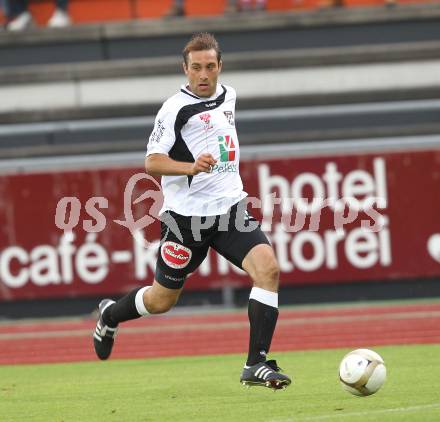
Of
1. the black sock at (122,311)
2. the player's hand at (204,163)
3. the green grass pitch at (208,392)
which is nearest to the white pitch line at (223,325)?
the green grass pitch at (208,392)

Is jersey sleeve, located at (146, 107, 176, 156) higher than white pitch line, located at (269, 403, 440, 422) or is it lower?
higher

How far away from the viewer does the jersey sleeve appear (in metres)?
8.34

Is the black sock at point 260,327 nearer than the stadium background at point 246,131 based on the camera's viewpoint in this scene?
Yes

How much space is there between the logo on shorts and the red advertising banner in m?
7.15

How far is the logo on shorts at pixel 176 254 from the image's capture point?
8578 mm

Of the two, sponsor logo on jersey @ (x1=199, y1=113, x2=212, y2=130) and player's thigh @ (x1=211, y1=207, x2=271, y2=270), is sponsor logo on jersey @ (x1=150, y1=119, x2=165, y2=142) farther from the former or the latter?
player's thigh @ (x1=211, y1=207, x2=271, y2=270)

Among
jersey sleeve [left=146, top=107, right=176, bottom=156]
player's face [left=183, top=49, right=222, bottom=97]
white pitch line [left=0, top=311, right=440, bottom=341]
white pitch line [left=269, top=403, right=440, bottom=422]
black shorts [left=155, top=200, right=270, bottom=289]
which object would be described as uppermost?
player's face [left=183, top=49, right=222, bottom=97]

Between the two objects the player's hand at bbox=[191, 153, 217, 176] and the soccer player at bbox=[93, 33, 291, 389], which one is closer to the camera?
the player's hand at bbox=[191, 153, 217, 176]

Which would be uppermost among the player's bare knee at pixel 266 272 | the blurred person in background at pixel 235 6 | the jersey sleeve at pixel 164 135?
the blurred person in background at pixel 235 6

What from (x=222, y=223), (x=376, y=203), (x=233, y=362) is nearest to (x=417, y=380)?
(x=222, y=223)

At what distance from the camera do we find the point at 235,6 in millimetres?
18859

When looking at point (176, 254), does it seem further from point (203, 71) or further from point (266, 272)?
point (203, 71)

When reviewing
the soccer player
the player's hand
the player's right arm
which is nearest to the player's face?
the soccer player

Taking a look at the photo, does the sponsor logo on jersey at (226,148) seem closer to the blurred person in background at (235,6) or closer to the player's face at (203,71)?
the player's face at (203,71)
